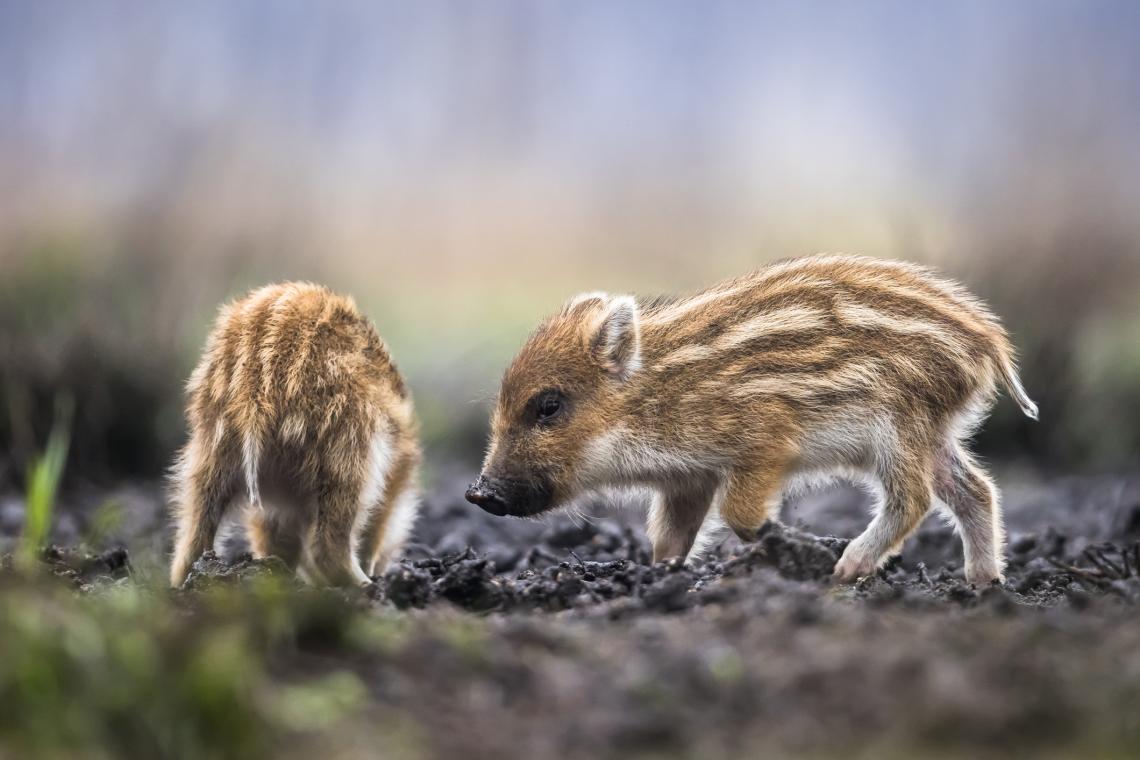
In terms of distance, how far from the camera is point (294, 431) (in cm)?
509

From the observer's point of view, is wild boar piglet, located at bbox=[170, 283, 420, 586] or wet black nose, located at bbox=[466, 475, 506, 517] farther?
wet black nose, located at bbox=[466, 475, 506, 517]

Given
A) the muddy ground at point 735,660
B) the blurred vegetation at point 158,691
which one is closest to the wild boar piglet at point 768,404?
the muddy ground at point 735,660

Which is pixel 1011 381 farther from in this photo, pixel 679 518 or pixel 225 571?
pixel 225 571

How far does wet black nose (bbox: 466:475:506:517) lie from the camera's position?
5938mm

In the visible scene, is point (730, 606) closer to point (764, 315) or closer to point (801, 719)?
point (801, 719)

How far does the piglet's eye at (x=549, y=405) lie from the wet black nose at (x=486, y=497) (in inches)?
15.9

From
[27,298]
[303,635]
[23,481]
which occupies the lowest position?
[23,481]

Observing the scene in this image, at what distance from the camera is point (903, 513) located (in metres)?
5.70

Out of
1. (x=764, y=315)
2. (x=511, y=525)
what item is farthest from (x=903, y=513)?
(x=511, y=525)

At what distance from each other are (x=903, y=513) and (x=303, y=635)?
3.04 meters

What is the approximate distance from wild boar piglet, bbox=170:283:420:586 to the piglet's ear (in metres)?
1.00

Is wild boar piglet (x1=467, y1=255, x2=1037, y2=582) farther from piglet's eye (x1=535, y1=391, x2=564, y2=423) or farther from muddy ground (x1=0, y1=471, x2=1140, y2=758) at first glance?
muddy ground (x1=0, y1=471, x2=1140, y2=758)

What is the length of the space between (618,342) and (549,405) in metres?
0.42

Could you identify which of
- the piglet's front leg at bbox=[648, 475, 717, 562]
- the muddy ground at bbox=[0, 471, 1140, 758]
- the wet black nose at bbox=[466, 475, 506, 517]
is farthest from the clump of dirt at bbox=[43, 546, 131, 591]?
the piglet's front leg at bbox=[648, 475, 717, 562]
